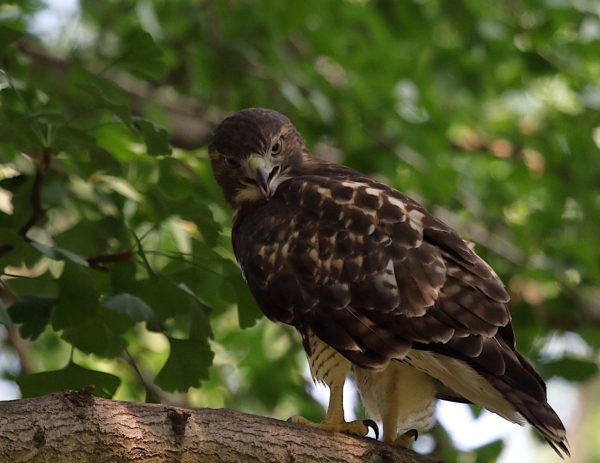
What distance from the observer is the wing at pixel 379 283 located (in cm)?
344

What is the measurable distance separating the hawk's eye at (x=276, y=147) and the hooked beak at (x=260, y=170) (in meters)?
0.11

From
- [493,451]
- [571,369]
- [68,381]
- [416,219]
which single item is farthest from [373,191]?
[493,451]

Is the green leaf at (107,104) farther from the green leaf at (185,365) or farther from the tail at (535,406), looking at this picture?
the tail at (535,406)

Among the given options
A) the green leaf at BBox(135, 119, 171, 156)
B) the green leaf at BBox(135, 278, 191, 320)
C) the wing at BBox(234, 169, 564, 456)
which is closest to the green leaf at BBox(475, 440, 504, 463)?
the wing at BBox(234, 169, 564, 456)

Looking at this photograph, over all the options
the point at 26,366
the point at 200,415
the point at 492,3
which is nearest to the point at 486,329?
the point at 200,415

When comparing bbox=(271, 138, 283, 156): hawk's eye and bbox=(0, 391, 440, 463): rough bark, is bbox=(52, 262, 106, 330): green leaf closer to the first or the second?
bbox=(0, 391, 440, 463): rough bark

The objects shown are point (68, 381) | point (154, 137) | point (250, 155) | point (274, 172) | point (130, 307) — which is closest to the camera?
point (130, 307)

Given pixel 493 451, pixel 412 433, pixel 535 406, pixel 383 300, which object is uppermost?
pixel 493 451

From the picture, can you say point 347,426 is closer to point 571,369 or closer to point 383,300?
point 383,300

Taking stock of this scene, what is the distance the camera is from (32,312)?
3.42m

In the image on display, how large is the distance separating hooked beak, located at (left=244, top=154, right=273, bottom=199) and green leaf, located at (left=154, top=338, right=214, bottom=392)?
703 mm

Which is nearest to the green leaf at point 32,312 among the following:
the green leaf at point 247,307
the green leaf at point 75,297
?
the green leaf at point 75,297

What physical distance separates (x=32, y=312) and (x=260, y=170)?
1.17 metres

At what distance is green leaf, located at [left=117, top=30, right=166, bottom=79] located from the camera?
3.90 metres
